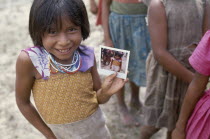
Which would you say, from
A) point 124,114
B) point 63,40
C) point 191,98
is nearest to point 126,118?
point 124,114

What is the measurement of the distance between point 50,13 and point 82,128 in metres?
0.66

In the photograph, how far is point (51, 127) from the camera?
1605 millimetres

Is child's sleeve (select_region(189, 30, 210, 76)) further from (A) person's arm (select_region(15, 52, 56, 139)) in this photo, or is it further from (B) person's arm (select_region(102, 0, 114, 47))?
(B) person's arm (select_region(102, 0, 114, 47))

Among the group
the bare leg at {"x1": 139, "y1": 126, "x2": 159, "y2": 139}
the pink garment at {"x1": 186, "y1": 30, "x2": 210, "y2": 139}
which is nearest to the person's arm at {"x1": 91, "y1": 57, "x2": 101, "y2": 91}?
the pink garment at {"x1": 186, "y1": 30, "x2": 210, "y2": 139}

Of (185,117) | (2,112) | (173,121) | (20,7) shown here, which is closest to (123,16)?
(173,121)

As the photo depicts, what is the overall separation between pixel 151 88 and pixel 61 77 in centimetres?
74

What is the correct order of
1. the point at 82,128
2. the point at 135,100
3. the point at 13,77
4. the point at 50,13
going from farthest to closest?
1. the point at 13,77
2. the point at 135,100
3. the point at 82,128
4. the point at 50,13

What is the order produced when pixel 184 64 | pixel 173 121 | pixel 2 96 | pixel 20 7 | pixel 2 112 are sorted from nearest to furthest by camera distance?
pixel 184 64 → pixel 173 121 → pixel 2 112 → pixel 2 96 → pixel 20 7

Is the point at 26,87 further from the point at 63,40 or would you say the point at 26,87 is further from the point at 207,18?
the point at 207,18

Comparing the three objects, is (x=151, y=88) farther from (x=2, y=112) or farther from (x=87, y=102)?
(x=2, y=112)

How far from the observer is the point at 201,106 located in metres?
1.46

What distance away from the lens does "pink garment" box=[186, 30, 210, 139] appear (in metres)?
1.32

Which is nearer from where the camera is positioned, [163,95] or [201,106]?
[201,106]

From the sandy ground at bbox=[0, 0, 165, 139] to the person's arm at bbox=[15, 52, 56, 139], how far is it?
3.16 ft
